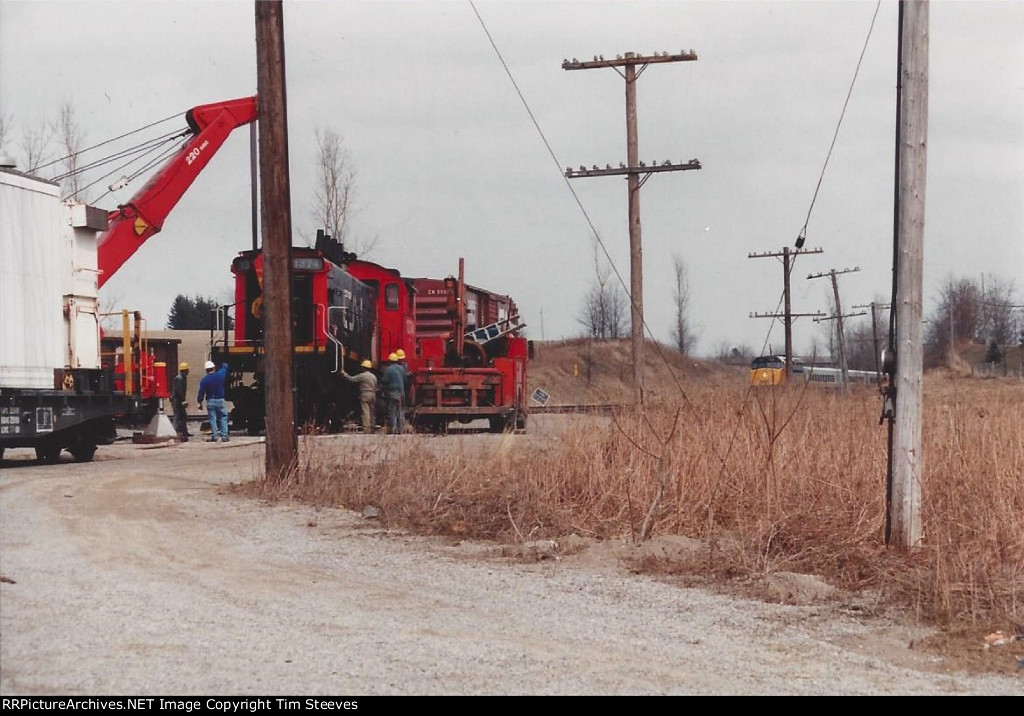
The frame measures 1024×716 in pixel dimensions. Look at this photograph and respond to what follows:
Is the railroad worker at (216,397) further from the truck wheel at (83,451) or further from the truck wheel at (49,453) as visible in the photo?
the truck wheel at (83,451)

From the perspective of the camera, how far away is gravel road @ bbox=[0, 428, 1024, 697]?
5773 mm

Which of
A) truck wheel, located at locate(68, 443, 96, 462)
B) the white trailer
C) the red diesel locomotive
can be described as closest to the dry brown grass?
the white trailer

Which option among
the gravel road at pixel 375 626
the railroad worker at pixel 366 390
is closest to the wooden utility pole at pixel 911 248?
the gravel road at pixel 375 626

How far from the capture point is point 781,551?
9188 mm

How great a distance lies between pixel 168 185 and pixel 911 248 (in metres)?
15.2

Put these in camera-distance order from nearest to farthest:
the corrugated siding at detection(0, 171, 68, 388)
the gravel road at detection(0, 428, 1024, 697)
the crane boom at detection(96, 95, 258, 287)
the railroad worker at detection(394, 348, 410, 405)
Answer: the gravel road at detection(0, 428, 1024, 697)
the corrugated siding at detection(0, 171, 68, 388)
the crane boom at detection(96, 95, 258, 287)
the railroad worker at detection(394, 348, 410, 405)

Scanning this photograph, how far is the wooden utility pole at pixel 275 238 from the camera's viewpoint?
13.2m

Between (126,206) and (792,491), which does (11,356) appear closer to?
(126,206)

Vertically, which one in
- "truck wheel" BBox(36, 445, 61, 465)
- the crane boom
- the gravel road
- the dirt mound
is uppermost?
the crane boom

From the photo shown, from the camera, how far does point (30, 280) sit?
16.4 m

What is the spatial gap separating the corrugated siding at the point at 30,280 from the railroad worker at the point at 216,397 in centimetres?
607

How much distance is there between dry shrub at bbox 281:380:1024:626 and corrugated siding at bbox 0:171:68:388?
15.7 ft

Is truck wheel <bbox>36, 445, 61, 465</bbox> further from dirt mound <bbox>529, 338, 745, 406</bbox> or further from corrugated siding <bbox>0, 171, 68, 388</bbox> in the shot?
dirt mound <bbox>529, 338, 745, 406</bbox>

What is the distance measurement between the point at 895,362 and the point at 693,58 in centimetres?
2119
